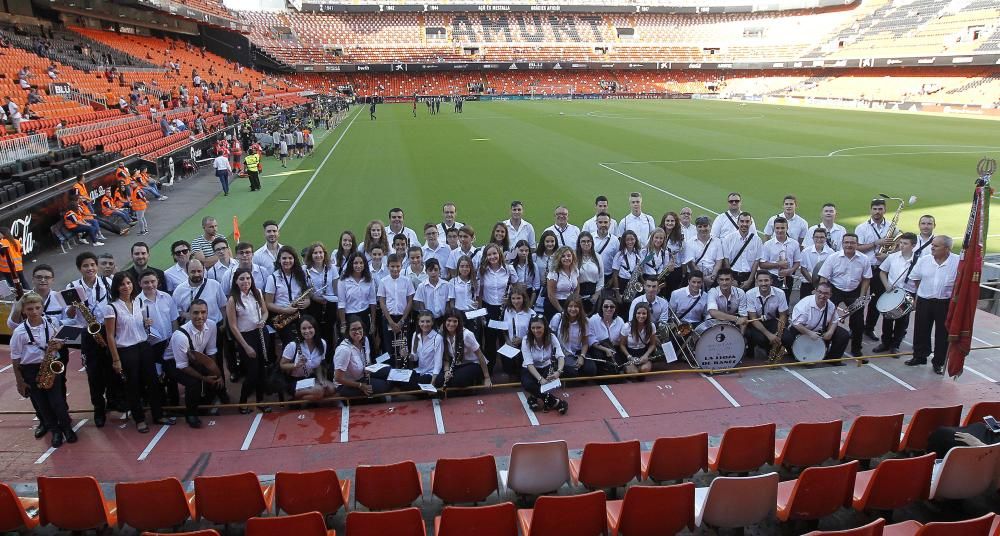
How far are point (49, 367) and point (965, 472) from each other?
8.93 metres

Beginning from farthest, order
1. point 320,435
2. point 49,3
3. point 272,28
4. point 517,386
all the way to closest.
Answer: point 272,28 → point 49,3 → point 517,386 → point 320,435

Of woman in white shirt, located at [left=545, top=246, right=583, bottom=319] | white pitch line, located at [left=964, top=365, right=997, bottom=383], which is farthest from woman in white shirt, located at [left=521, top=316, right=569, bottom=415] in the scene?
white pitch line, located at [left=964, top=365, right=997, bottom=383]

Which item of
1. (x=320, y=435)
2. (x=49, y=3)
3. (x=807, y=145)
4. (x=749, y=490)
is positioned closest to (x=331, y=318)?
(x=320, y=435)

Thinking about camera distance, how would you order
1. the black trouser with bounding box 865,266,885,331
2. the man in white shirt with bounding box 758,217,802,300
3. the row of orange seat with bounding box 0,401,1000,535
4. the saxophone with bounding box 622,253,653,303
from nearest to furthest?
the row of orange seat with bounding box 0,401,1000,535 < the saxophone with bounding box 622,253,653,303 < the black trouser with bounding box 865,266,885,331 < the man in white shirt with bounding box 758,217,802,300

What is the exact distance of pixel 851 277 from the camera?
9352 millimetres

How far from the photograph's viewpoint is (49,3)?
1510 inches

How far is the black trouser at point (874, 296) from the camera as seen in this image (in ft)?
33.2

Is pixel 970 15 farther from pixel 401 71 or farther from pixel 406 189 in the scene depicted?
pixel 406 189

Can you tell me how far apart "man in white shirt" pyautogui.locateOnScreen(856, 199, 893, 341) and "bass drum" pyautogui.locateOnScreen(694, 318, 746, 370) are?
113 inches

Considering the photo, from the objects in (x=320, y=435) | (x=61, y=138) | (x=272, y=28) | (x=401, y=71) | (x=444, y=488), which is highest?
(x=272, y=28)

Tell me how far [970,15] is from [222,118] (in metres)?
64.2

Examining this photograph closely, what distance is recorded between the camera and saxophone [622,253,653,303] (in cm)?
985

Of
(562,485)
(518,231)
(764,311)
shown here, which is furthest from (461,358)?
(764,311)

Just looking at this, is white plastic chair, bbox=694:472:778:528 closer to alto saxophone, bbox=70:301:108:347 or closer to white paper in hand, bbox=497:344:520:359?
white paper in hand, bbox=497:344:520:359
